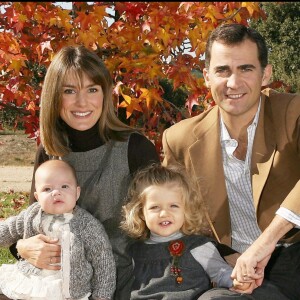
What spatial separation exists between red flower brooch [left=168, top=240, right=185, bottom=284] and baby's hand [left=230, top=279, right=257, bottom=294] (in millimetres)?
269

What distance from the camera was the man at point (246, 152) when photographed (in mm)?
3244

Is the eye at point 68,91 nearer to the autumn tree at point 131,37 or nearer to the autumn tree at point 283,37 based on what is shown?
the autumn tree at point 131,37

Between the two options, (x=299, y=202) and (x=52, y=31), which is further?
(x=52, y=31)

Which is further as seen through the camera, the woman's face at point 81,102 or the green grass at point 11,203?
the green grass at point 11,203

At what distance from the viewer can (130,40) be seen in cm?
405

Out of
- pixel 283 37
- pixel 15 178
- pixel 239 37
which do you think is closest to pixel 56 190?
pixel 239 37

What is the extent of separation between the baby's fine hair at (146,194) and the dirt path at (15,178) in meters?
7.63

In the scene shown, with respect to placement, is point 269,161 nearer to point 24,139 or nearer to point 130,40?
point 130,40

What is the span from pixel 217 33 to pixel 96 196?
3.56ft

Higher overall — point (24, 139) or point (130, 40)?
point (130, 40)

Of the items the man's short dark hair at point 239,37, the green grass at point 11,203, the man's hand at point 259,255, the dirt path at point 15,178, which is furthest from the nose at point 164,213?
the dirt path at point 15,178

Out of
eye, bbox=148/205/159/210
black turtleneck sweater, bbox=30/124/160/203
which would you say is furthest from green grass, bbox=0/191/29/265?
eye, bbox=148/205/159/210

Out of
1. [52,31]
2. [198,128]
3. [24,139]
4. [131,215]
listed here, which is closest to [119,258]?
[131,215]

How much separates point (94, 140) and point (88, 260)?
2.16 feet
